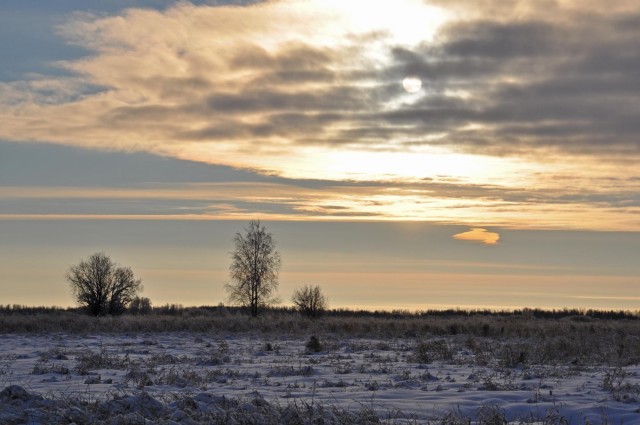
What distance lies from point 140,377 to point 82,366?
3369 millimetres

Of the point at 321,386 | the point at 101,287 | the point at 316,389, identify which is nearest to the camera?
the point at 316,389

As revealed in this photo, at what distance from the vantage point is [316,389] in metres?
13.9

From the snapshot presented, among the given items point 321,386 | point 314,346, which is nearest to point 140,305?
point 314,346

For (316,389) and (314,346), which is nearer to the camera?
(316,389)

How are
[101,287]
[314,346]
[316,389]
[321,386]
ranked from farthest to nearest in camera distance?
[101,287] → [314,346] → [321,386] → [316,389]

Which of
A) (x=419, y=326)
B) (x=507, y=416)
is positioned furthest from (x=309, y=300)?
(x=507, y=416)

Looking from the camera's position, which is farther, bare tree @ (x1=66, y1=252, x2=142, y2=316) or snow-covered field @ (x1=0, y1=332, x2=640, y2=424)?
bare tree @ (x1=66, y1=252, x2=142, y2=316)

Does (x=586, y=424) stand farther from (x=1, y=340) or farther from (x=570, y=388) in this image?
(x=1, y=340)

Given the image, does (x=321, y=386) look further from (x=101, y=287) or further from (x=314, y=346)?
(x=101, y=287)

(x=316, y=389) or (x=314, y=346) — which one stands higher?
(x=314, y=346)

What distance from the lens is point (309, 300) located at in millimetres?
69438

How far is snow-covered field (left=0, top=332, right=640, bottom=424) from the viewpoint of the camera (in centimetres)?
983

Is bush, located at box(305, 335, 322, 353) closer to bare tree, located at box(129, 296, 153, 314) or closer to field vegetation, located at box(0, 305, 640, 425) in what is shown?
field vegetation, located at box(0, 305, 640, 425)

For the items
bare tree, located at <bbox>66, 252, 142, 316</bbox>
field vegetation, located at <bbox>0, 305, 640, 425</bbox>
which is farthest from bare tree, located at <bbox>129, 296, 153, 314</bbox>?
field vegetation, located at <bbox>0, 305, 640, 425</bbox>
